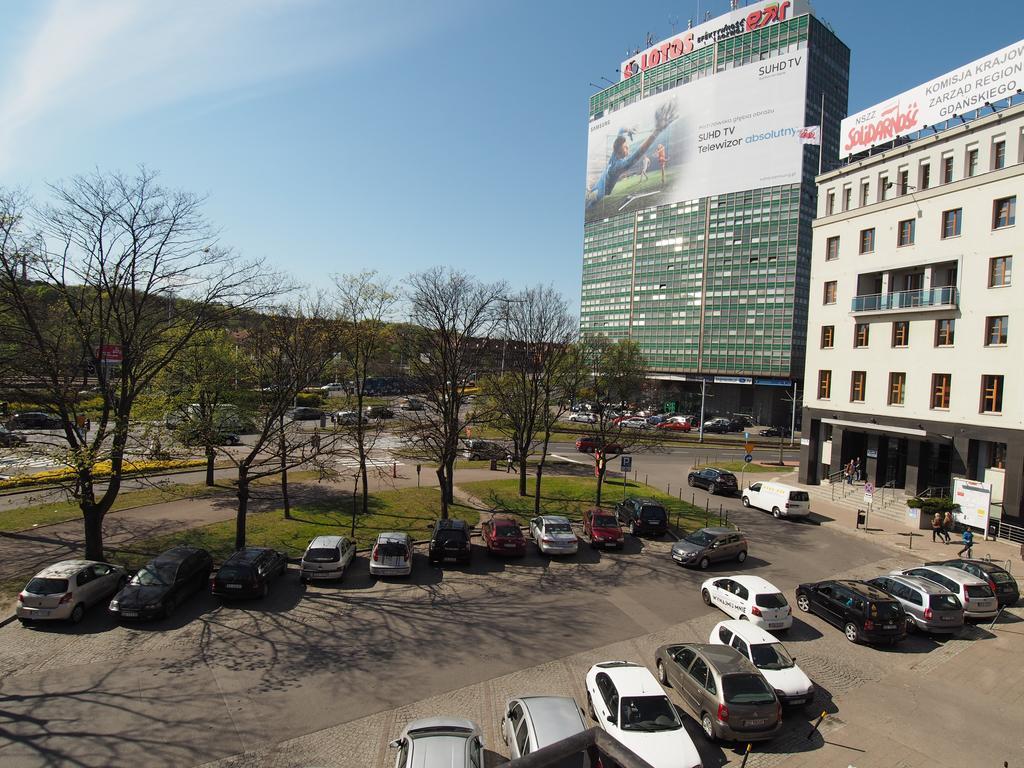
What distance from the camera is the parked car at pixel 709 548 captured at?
21922mm

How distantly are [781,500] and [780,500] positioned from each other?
0.22ft

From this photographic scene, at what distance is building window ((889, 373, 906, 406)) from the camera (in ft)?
110

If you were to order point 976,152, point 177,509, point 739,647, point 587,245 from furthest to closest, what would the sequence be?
point 587,245, point 976,152, point 177,509, point 739,647

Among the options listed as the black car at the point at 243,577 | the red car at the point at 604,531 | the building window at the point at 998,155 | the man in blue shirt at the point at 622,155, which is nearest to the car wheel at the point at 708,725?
the red car at the point at 604,531

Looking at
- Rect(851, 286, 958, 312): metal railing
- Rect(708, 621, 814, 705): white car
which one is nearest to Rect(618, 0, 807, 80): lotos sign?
Rect(851, 286, 958, 312): metal railing

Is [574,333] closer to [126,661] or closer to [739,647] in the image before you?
[739,647]

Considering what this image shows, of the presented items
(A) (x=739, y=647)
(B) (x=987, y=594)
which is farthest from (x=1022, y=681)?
(A) (x=739, y=647)

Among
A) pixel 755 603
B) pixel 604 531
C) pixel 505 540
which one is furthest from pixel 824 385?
pixel 505 540

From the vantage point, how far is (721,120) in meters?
86.6

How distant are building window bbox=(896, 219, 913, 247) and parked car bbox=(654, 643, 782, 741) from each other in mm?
30659

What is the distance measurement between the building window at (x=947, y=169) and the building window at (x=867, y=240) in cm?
466

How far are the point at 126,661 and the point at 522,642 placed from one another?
9.23 meters

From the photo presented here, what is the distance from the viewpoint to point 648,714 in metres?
10.5

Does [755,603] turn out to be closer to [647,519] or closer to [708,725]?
[708,725]
